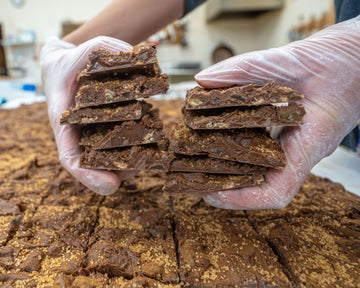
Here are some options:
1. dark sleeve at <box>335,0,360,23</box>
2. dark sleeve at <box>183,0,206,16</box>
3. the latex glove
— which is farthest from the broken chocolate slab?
dark sleeve at <box>183,0,206,16</box>

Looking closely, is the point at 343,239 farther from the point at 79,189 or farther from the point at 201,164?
the point at 79,189

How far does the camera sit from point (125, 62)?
1.46 metres

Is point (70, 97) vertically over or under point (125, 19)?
under

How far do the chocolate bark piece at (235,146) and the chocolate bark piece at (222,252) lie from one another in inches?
18.8

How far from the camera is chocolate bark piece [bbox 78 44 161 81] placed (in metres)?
1.44

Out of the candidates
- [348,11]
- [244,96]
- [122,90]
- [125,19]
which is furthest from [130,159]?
[348,11]

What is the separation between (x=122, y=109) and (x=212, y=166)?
592 mm

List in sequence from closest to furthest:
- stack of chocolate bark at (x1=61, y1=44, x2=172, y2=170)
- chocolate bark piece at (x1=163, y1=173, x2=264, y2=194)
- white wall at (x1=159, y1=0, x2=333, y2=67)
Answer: stack of chocolate bark at (x1=61, y1=44, x2=172, y2=170)
chocolate bark piece at (x1=163, y1=173, x2=264, y2=194)
white wall at (x1=159, y1=0, x2=333, y2=67)

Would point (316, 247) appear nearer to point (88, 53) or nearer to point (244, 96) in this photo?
point (244, 96)

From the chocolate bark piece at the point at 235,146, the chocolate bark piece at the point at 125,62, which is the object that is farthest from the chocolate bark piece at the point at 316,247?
the chocolate bark piece at the point at 125,62

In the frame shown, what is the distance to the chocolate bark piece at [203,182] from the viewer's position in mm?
1593

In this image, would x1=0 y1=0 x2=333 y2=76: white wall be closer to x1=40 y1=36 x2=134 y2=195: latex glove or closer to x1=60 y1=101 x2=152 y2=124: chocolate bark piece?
x1=40 y1=36 x2=134 y2=195: latex glove

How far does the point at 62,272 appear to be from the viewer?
1.35 m

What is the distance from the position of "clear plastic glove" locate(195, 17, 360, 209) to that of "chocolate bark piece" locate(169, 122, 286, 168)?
170 mm
